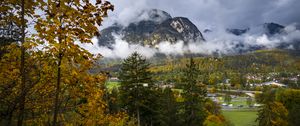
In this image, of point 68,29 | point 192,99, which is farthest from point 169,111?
point 68,29

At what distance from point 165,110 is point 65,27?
112 ft

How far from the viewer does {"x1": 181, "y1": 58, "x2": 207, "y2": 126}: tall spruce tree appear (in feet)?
148

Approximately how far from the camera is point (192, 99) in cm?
4725

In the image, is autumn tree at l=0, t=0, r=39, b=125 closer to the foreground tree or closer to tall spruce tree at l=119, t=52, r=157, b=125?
the foreground tree

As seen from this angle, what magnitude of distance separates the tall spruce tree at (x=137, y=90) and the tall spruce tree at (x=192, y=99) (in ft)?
21.4

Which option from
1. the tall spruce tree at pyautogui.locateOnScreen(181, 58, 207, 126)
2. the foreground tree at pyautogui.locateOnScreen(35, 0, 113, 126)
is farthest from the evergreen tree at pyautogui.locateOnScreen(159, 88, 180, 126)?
the foreground tree at pyautogui.locateOnScreen(35, 0, 113, 126)

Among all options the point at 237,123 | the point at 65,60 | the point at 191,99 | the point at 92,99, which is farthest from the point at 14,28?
the point at 237,123

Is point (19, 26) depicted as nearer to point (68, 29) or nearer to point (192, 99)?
point (68, 29)

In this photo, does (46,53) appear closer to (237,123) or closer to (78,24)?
(78,24)

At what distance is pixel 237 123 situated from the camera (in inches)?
3236

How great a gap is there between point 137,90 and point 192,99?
1106cm

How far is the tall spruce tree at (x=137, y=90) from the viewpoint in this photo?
3925 cm

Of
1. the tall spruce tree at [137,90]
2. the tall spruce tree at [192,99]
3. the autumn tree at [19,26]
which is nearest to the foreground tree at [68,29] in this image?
the autumn tree at [19,26]

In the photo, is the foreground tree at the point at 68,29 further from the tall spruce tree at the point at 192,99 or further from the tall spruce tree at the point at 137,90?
the tall spruce tree at the point at 192,99
